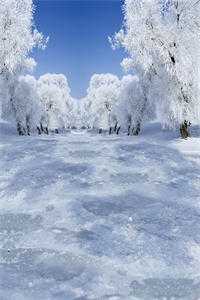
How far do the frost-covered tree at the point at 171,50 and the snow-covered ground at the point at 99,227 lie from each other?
862cm

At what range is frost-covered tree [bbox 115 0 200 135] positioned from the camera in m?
26.1

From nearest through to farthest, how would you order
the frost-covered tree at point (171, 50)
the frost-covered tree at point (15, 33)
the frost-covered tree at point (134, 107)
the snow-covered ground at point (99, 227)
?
the snow-covered ground at point (99, 227), the frost-covered tree at point (171, 50), the frost-covered tree at point (15, 33), the frost-covered tree at point (134, 107)

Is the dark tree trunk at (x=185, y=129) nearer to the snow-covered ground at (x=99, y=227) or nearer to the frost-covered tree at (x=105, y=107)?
the snow-covered ground at (x=99, y=227)

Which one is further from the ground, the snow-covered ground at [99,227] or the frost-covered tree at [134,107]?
the frost-covered tree at [134,107]

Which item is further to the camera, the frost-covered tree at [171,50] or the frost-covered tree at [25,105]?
the frost-covered tree at [25,105]

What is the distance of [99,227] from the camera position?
11297 millimetres

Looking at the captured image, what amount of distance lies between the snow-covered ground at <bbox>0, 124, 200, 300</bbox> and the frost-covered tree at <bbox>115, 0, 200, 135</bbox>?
8.62m

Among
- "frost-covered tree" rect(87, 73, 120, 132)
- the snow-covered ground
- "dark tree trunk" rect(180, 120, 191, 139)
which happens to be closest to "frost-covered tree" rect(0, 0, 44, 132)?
"dark tree trunk" rect(180, 120, 191, 139)

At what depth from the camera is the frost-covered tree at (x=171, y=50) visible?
26.1 m

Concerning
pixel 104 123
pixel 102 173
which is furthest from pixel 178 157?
pixel 104 123

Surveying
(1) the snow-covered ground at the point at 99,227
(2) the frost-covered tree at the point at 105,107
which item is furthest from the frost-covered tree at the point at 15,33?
(2) the frost-covered tree at the point at 105,107

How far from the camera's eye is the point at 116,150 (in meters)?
19.9

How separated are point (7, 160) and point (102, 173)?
412cm

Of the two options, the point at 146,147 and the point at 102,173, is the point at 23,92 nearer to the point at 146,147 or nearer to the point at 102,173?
the point at 146,147
